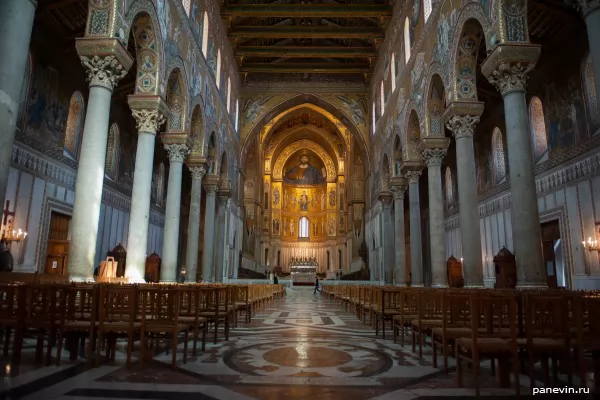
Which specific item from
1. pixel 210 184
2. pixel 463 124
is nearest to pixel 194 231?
pixel 210 184

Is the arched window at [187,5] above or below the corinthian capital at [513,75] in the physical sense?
above

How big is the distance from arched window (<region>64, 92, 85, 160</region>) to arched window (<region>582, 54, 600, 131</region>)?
18343mm

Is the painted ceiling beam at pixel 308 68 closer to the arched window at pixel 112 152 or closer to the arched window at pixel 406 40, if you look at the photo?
the arched window at pixel 406 40

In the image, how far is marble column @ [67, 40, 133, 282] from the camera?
8312 millimetres

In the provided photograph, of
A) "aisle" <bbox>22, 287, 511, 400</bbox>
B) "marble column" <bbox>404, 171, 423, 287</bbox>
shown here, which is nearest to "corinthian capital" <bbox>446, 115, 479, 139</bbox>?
"marble column" <bbox>404, 171, 423, 287</bbox>

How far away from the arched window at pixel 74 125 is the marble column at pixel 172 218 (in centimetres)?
425

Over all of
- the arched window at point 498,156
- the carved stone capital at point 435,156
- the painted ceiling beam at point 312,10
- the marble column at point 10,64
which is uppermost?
the painted ceiling beam at point 312,10

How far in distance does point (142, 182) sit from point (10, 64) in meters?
5.91

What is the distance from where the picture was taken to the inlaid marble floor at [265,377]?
352 cm

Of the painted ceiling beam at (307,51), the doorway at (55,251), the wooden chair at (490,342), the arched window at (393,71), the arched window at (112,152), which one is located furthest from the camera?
the painted ceiling beam at (307,51)

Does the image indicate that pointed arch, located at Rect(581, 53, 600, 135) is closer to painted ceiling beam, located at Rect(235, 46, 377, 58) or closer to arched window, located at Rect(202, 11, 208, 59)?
painted ceiling beam, located at Rect(235, 46, 377, 58)

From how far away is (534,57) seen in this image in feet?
29.1

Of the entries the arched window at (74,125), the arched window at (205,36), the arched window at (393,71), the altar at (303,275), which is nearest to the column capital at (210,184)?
the arched window at (205,36)

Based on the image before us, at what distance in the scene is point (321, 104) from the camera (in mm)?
30875
